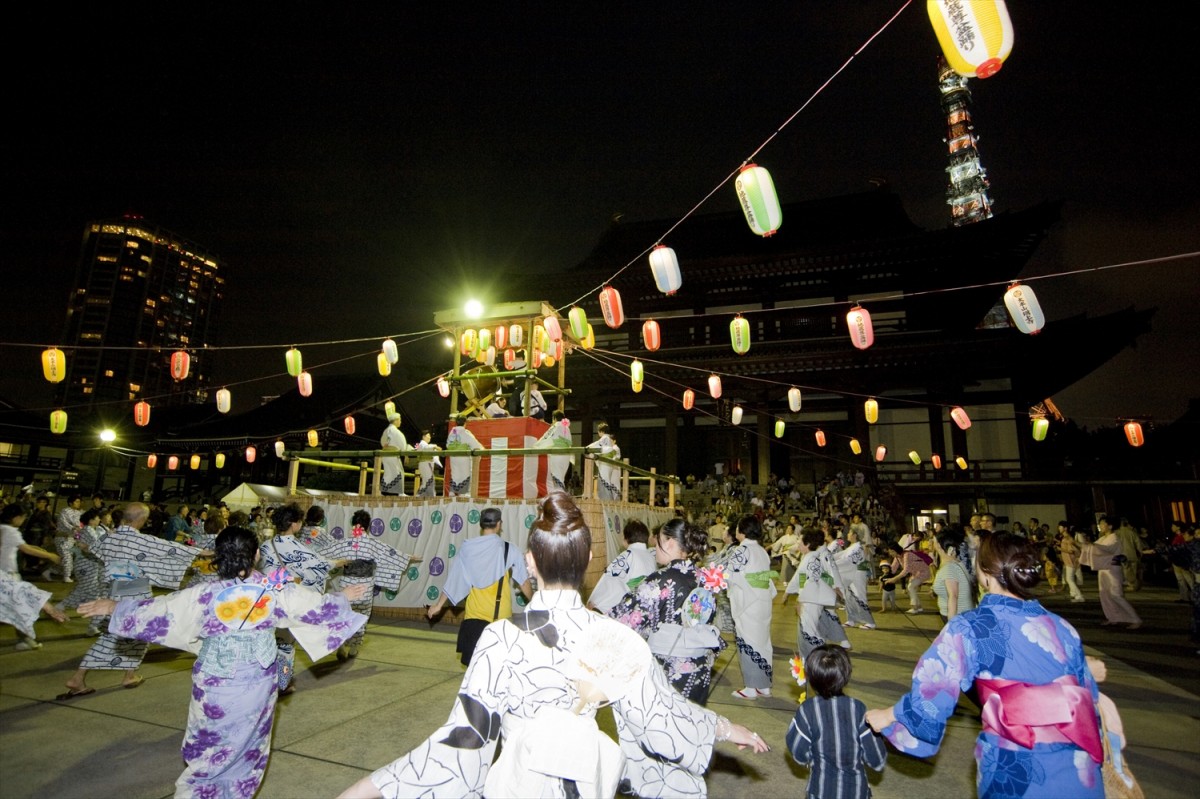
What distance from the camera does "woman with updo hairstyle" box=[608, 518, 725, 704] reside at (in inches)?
129

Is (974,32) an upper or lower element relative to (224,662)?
upper

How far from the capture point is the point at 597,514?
793cm

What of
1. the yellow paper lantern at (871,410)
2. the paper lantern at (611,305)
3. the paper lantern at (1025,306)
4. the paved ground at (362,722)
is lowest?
the paved ground at (362,722)

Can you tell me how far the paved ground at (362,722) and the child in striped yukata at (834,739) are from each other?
3.15 ft

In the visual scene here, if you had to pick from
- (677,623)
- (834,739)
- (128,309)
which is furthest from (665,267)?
(128,309)

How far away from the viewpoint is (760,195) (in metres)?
7.95

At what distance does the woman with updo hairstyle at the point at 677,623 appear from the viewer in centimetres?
328

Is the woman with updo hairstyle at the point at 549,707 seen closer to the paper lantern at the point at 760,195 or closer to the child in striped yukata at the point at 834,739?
the child in striped yukata at the point at 834,739

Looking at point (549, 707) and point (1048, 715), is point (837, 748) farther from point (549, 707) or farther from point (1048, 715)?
point (549, 707)

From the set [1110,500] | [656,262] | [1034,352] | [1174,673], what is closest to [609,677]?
[1174,673]

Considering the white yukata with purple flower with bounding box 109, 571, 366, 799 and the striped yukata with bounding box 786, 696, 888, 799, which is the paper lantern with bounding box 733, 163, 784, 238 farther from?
the white yukata with purple flower with bounding box 109, 571, 366, 799

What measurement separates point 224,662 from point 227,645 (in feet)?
0.23

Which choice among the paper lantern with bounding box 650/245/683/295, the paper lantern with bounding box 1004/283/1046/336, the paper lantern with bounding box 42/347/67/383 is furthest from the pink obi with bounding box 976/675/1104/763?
the paper lantern with bounding box 42/347/67/383

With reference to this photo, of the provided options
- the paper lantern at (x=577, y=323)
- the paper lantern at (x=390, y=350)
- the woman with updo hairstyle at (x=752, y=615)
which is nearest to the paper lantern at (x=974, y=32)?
the woman with updo hairstyle at (x=752, y=615)
